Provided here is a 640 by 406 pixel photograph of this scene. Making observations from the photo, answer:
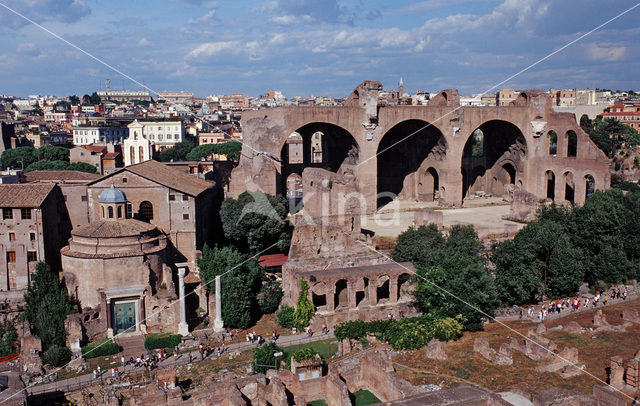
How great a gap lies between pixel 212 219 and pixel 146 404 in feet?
59.5

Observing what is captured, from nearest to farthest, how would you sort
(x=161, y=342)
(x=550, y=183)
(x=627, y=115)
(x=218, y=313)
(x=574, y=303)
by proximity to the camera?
(x=161, y=342), (x=218, y=313), (x=574, y=303), (x=550, y=183), (x=627, y=115)

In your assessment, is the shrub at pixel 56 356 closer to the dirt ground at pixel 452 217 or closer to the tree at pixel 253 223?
the tree at pixel 253 223

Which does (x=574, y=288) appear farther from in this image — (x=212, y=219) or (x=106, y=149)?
(x=106, y=149)

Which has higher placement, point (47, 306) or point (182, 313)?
point (47, 306)

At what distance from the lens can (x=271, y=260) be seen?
33875 mm

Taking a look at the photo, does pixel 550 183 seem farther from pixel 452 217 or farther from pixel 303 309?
pixel 303 309

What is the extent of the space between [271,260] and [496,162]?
27104 mm

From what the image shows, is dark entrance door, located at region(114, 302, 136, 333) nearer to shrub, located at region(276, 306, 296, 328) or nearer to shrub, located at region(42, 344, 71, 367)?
shrub, located at region(42, 344, 71, 367)

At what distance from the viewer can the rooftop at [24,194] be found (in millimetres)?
29219

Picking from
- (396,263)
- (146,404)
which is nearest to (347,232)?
(396,263)

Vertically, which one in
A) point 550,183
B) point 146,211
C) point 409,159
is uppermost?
point 409,159

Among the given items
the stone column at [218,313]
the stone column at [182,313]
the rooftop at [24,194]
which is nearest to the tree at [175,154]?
the rooftop at [24,194]

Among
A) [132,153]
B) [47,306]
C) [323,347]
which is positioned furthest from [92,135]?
[323,347]

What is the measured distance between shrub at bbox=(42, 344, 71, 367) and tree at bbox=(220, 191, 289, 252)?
40.0 ft
